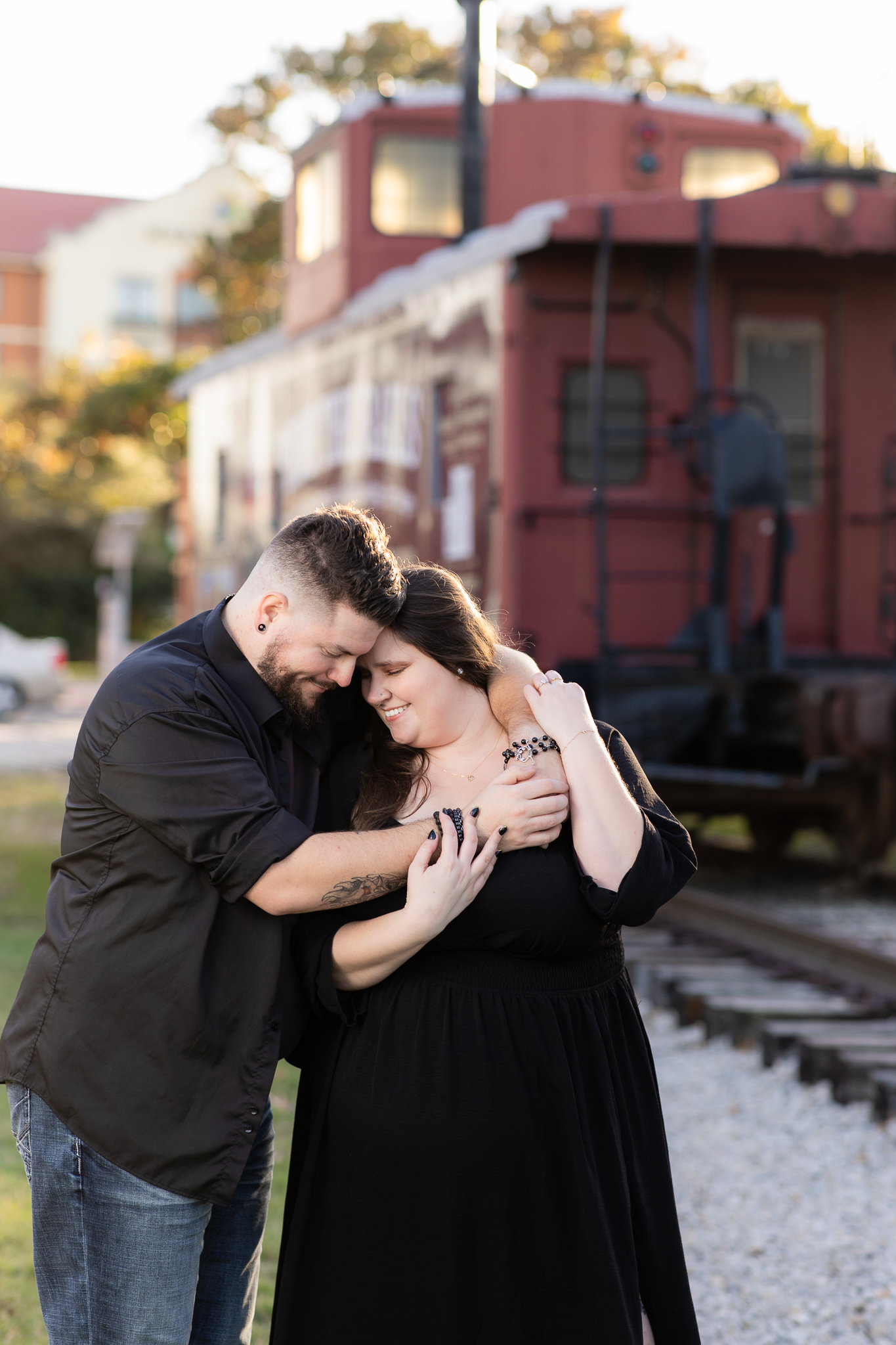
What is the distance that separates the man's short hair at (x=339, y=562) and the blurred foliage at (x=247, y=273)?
27.3 metres

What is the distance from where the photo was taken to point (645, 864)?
98.2 inches

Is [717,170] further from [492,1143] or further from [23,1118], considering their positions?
[23,1118]

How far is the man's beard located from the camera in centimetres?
247

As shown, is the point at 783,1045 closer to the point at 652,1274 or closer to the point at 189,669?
the point at 652,1274

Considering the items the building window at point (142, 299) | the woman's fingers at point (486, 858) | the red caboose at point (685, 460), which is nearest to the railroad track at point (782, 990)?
the red caboose at point (685, 460)


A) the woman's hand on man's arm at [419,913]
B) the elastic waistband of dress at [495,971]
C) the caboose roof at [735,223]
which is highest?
the caboose roof at [735,223]

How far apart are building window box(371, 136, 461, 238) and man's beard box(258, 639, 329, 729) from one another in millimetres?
9660

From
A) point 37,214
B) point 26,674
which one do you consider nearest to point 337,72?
point 26,674

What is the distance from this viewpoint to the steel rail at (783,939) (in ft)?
21.7

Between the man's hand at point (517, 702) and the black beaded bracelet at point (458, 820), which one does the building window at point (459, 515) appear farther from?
the black beaded bracelet at point (458, 820)

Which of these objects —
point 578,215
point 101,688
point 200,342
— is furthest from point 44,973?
point 200,342

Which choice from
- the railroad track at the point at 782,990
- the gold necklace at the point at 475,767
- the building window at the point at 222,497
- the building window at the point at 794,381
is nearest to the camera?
the gold necklace at the point at 475,767

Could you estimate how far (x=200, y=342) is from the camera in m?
53.4

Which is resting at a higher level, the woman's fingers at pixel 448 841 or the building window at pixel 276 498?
the building window at pixel 276 498
